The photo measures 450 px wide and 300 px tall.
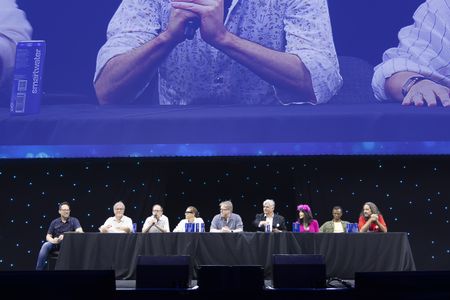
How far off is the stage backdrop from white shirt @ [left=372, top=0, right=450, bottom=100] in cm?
133

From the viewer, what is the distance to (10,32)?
21.6ft

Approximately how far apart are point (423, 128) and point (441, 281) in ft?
15.7

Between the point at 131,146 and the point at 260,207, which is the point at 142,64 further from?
the point at 260,207

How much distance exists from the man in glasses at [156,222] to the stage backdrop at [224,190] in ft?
3.87

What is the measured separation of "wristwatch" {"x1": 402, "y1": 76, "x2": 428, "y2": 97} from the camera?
6324 mm

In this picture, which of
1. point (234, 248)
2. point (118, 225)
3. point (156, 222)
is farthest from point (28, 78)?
point (234, 248)

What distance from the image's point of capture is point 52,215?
746cm

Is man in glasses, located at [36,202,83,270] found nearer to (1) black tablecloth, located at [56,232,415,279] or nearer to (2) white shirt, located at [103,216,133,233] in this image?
(2) white shirt, located at [103,216,133,233]

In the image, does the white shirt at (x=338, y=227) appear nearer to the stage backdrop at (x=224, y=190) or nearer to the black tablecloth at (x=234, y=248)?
the black tablecloth at (x=234, y=248)

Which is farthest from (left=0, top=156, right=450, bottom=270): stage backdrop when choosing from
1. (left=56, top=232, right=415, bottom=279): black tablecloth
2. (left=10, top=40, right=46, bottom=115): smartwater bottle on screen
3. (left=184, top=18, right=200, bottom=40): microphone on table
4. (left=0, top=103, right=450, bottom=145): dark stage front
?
(left=56, top=232, right=415, bottom=279): black tablecloth

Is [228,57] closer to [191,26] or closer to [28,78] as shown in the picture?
[191,26]

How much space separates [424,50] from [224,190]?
3037 millimetres

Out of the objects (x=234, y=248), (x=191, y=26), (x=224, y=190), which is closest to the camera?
(x=234, y=248)

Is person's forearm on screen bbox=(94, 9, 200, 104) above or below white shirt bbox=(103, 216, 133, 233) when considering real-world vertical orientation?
above
